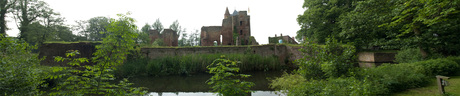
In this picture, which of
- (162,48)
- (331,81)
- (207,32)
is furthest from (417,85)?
(207,32)

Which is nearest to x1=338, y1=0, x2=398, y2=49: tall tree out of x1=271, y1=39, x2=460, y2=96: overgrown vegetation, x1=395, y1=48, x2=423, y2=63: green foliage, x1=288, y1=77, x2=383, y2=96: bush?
x1=395, y1=48, x2=423, y2=63: green foliage

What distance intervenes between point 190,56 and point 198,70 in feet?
4.22

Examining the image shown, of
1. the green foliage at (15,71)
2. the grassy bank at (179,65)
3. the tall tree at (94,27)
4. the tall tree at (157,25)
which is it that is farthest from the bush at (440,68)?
the tall tree at (157,25)

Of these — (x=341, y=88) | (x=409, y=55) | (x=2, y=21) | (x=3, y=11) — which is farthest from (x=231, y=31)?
(x=341, y=88)

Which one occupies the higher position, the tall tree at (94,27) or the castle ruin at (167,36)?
the tall tree at (94,27)

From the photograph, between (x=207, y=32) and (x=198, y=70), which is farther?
(x=207, y=32)

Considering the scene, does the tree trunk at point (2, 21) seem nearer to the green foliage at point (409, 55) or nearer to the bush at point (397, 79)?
the bush at point (397, 79)

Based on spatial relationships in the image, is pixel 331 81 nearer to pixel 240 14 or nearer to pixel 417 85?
pixel 417 85

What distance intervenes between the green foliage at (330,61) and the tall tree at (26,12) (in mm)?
26910

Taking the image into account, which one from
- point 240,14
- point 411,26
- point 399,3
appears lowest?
point 411,26

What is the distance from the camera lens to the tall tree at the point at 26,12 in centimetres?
2091

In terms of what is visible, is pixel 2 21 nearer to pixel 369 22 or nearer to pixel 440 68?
pixel 369 22

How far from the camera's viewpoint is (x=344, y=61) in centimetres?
562

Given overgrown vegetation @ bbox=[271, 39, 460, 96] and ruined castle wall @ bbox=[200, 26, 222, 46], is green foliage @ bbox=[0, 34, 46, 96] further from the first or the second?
ruined castle wall @ bbox=[200, 26, 222, 46]
